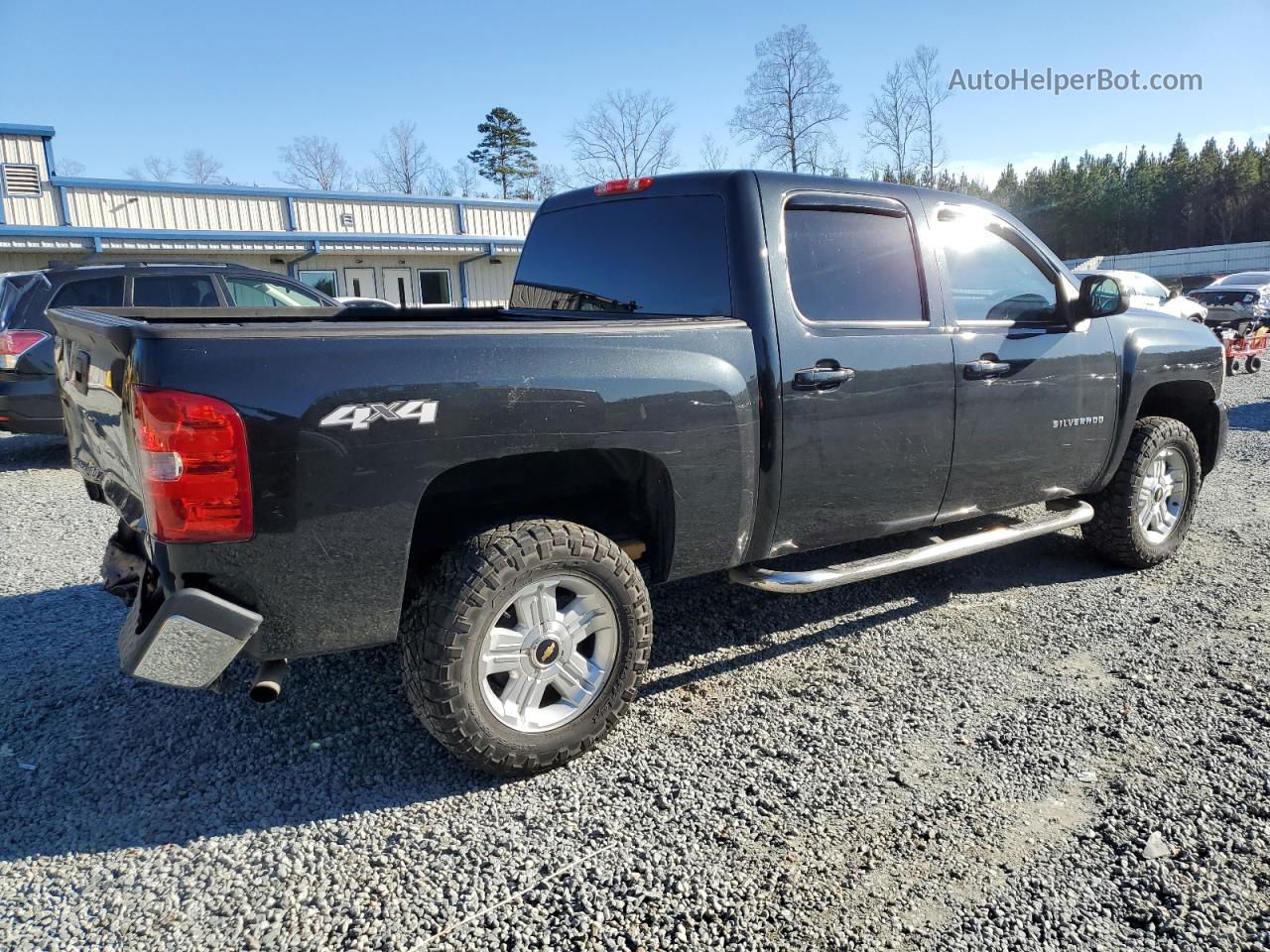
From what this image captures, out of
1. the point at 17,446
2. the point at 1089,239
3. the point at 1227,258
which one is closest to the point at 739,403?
the point at 17,446

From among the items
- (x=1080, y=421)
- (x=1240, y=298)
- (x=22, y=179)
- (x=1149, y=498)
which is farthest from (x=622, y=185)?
(x=1240, y=298)

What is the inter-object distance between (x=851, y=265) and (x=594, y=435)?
152 centimetres

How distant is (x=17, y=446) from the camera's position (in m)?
9.93

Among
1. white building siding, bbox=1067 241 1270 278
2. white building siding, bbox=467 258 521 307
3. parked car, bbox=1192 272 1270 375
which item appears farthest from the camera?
white building siding, bbox=1067 241 1270 278

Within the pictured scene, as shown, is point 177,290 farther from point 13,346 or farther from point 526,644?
point 526,644

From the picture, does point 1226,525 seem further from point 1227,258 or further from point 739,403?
point 1227,258

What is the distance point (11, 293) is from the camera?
811 centimetres

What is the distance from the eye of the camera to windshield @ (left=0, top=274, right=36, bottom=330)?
792cm

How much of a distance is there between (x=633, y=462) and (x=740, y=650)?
1262 millimetres

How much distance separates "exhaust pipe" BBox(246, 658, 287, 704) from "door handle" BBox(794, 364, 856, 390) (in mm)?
2059

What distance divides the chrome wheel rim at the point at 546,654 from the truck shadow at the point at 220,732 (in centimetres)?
29

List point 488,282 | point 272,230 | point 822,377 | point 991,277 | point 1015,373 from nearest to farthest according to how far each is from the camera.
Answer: point 822,377
point 1015,373
point 991,277
point 272,230
point 488,282

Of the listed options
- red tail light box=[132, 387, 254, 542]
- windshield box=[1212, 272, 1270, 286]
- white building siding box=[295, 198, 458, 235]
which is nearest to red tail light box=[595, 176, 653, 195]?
red tail light box=[132, 387, 254, 542]

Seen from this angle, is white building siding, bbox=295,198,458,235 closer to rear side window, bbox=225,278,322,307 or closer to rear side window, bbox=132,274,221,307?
rear side window, bbox=225,278,322,307
